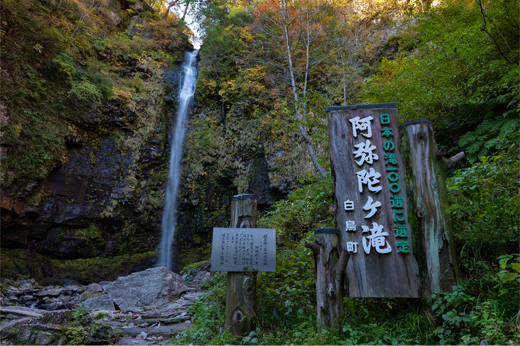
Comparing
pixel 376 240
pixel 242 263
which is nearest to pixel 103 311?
pixel 242 263

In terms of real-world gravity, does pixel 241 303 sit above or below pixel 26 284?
above

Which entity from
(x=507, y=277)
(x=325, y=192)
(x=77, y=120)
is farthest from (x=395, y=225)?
(x=77, y=120)

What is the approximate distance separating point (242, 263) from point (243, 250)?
0.16 metres

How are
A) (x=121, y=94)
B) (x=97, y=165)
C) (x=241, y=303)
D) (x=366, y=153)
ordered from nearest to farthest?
(x=366, y=153) < (x=241, y=303) < (x=97, y=165) < (x=121, y=94)

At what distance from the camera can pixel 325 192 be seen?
4977 millimetres

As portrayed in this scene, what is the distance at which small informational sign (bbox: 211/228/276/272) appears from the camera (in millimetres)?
3436

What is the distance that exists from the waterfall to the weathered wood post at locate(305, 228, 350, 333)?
31.7ft

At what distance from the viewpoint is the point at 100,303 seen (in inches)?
243

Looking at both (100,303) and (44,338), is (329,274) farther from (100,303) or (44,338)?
(100,303)

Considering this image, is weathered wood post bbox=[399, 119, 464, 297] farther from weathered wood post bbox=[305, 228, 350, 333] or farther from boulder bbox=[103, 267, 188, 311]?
boulder bbox=[103, 267, 188, 311]

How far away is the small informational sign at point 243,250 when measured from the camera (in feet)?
11.3

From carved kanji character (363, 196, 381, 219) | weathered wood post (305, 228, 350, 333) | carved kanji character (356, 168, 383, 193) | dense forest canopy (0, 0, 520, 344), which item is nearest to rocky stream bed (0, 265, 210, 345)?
dense forest canopy (0, 0, 520, 344)

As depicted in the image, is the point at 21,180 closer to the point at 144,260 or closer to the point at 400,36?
the point at 144,260

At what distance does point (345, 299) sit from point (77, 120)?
450 inches
